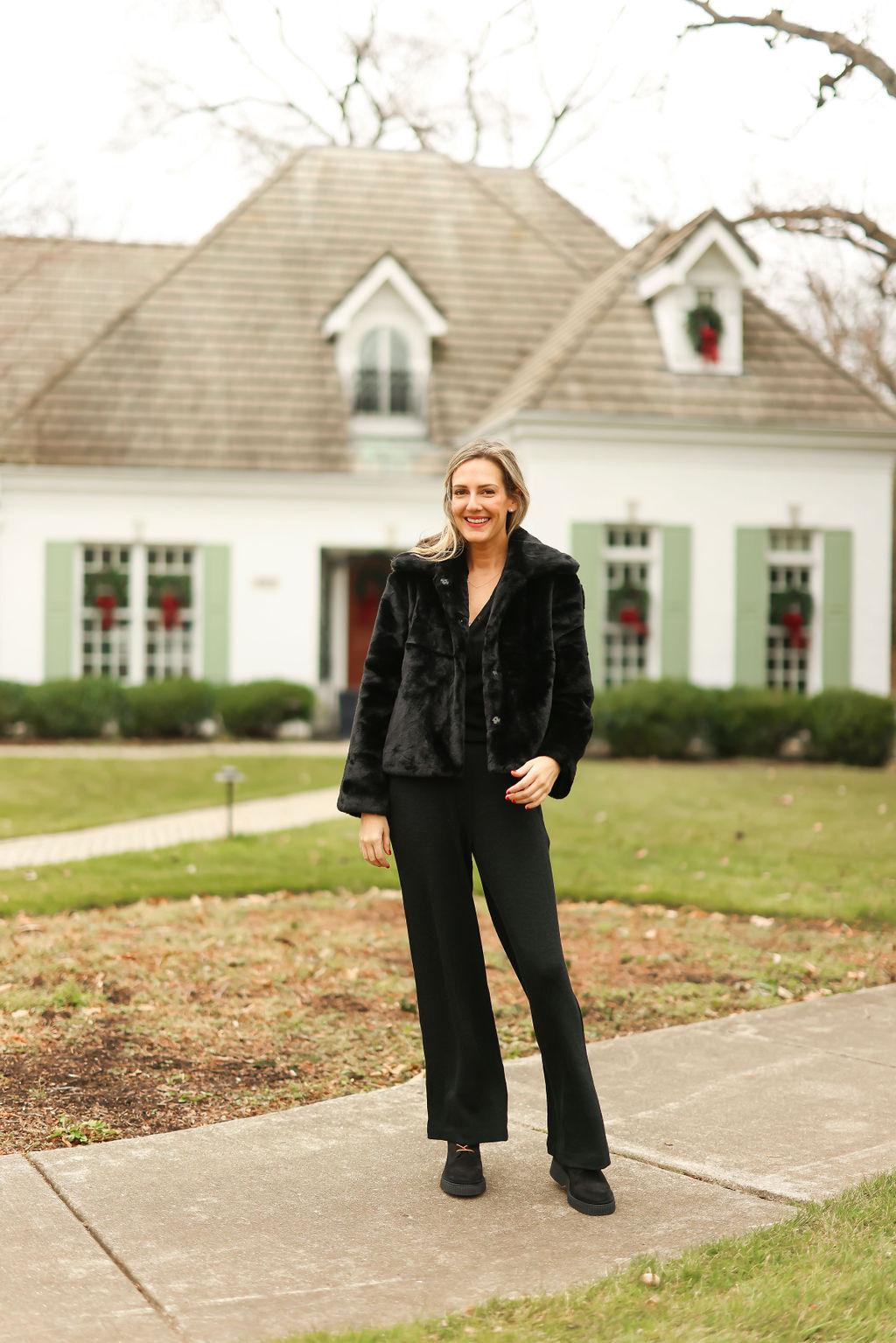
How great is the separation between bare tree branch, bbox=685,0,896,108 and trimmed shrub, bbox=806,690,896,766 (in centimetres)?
756

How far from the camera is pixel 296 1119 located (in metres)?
4.05

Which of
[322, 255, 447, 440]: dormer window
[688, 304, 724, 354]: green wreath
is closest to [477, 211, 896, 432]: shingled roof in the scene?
[688, 304, 724, 354]: green wreath

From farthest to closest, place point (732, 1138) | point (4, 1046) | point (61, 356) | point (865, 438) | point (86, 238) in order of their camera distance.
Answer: point (86, 238) < point (61, 356) < point (865, 438) < point (4, 1046) < point (732, 1138)

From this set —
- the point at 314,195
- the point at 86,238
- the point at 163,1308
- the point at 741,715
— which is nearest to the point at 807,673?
the point at 741,715

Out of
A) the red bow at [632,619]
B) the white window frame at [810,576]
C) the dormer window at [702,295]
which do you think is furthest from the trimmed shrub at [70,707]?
the white window frame at [810,576]

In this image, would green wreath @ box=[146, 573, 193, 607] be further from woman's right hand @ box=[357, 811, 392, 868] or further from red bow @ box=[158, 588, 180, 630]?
woman's right hand @ box=[357, 811, 392, 868]

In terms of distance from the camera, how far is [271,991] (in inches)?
225

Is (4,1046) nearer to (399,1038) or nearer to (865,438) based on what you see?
(399,1038)

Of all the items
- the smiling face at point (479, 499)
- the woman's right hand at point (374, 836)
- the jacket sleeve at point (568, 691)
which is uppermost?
the smiling face at point (479, 499)

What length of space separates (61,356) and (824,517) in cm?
1085

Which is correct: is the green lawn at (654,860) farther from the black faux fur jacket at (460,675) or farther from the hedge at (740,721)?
the black faux fur jacket at (460,675)

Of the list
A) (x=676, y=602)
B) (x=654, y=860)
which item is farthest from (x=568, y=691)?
(x=676, y=602)

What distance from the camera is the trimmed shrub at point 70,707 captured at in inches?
644

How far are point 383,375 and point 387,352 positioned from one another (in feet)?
1.10
